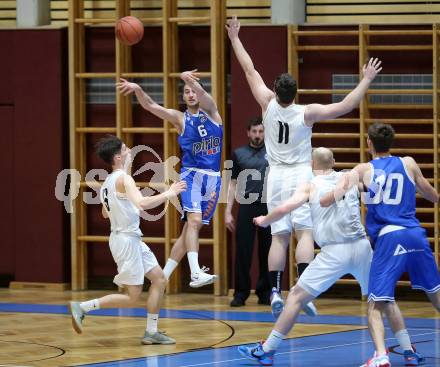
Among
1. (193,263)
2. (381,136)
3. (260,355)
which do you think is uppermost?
(381,136)

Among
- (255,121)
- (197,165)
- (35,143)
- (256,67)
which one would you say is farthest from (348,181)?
(35,143)

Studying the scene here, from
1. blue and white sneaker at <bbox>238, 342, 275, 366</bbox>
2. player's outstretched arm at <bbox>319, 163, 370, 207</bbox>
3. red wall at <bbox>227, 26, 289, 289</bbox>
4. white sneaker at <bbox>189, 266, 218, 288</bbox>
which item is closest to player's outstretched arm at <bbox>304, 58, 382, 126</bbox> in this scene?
player's outstretched arm at <bbox>319, 163, 370, 207</bbox>

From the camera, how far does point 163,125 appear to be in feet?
42.2

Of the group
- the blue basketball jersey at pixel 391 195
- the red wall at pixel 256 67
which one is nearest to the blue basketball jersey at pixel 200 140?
the red wall at pixel 256 67

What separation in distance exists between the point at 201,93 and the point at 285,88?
124 cm

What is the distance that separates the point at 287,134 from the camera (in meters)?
8.98

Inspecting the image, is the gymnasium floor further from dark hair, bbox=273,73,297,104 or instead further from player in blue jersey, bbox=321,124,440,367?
dark hair, bbox=273,73,297,104

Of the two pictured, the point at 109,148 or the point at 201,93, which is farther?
the point at 201,93

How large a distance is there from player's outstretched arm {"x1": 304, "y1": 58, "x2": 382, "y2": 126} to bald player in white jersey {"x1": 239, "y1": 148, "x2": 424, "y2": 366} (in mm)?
648

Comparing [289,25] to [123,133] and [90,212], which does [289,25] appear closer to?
[123,133]

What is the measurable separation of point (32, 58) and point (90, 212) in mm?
1970

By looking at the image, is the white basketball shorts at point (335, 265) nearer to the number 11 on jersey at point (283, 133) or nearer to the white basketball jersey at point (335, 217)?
the white basketball jersey at point (335, 217)

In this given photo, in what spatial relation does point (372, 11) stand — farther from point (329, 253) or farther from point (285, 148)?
point (329, 253)

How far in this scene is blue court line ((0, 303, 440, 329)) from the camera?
410 inches
